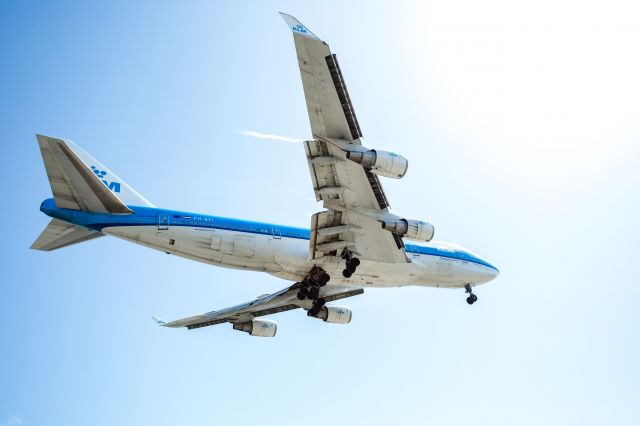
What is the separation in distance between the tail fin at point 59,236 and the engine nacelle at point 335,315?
506 inches

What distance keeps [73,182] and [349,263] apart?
1177 centimetres

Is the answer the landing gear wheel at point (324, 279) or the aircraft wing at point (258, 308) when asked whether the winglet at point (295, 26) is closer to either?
the landing gear wheel at point (324, 279)

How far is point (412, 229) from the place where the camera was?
30609 mm

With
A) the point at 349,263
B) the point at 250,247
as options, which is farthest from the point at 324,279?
the point at 250,247

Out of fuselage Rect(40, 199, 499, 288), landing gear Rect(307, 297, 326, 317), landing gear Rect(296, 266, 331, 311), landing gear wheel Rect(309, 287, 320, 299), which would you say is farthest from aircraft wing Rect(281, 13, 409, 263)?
landing gear Rect(307, 297, 326, 317)

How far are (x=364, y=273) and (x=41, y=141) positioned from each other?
14.9 metres

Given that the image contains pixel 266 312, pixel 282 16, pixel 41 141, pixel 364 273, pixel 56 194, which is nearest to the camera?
pixel 282 16

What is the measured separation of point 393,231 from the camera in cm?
3056

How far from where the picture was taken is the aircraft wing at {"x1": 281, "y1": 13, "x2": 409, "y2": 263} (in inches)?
950

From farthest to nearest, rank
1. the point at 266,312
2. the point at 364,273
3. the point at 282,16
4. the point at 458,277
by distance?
the point at 266,312 < the point at 458,277 < the point at 364,273 < the point at 282,16

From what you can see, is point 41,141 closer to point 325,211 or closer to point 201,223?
point 201,223

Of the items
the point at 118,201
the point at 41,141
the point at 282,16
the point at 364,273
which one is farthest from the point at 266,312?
the point at 282,16

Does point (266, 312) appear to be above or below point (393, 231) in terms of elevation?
below

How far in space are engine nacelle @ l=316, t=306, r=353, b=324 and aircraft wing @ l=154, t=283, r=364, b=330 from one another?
1.90ft
